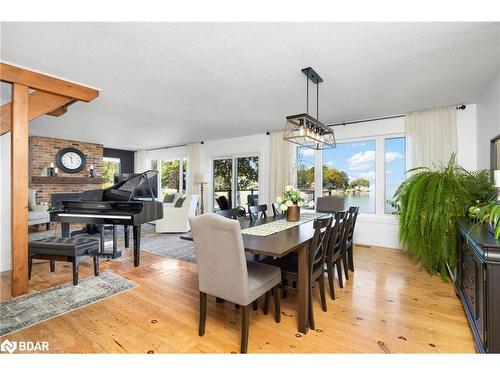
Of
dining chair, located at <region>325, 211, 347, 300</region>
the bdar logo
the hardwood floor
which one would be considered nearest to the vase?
dining chair, located at <region>325, 211, 347, 300</region>

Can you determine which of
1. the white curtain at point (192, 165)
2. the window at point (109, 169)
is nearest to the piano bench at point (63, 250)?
the white curtain at point (192, 165)

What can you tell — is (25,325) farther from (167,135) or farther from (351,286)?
(167,135)

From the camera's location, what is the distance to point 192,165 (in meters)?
7.23

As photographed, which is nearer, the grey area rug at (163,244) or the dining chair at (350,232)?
the dining chair at (350,232)

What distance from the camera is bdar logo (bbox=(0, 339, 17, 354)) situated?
5.59 ft

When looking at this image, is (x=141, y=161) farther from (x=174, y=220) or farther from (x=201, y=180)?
(x=174, y=220)

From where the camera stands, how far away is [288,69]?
262 centimetres

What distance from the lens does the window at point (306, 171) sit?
5.38 m

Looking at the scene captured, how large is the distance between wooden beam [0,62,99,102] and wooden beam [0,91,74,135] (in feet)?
0.35

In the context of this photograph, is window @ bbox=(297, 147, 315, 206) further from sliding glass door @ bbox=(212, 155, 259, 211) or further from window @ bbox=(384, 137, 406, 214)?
window @ bbox=(384, 137, 406, 214)

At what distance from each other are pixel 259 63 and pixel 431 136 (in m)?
3.27

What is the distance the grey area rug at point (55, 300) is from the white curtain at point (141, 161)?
6.05 meters

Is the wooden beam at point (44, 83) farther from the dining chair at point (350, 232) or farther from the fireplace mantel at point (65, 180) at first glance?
the fireplace mantel at point (65, 180)

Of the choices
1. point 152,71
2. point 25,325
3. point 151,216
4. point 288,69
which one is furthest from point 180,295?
point 288,69
